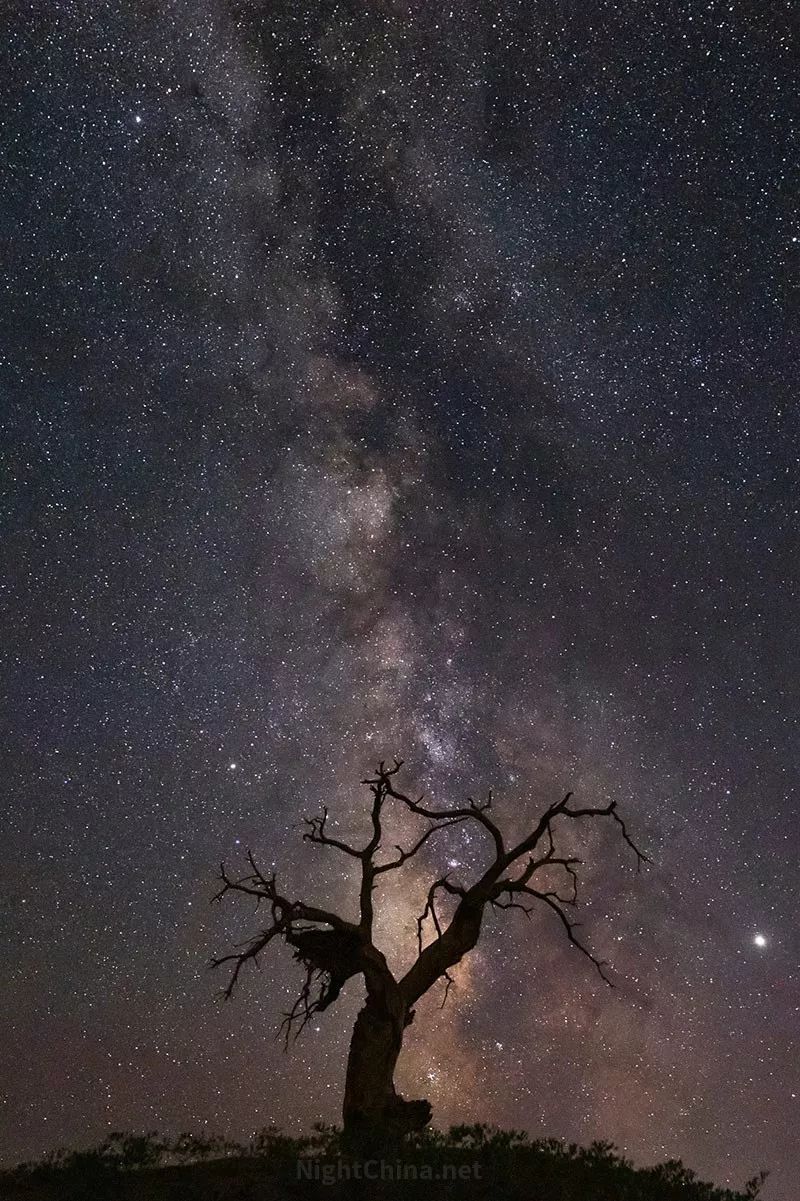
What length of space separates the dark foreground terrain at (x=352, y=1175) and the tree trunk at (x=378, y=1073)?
141cm

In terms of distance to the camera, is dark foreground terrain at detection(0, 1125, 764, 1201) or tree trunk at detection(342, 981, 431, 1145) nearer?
dark foreground terrain at detection(0, 1125, 764, 1201)

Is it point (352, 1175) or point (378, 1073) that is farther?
point (378, 1073)

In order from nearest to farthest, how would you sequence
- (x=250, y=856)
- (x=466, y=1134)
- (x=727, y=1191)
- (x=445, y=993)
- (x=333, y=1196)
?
(x=333, y=1196) → (x=727, y=1191) → (x=466, y=1134) → (x=250, y=856) → (x=445, y=993)

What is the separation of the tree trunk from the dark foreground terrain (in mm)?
1413

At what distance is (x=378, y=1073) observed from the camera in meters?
16.6

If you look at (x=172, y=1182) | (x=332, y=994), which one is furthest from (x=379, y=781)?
(x=172, y=1182)

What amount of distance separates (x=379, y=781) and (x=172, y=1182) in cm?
757

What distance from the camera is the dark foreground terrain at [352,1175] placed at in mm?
12461

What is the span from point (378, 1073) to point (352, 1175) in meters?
3.82

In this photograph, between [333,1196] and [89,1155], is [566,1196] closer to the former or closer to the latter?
[333,1196]

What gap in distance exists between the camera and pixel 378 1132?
15031 mm

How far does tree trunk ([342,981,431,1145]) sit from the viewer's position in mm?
16156

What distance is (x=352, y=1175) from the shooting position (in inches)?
504

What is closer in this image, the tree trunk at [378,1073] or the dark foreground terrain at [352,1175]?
the dark foreground terrain at [352,1175]
